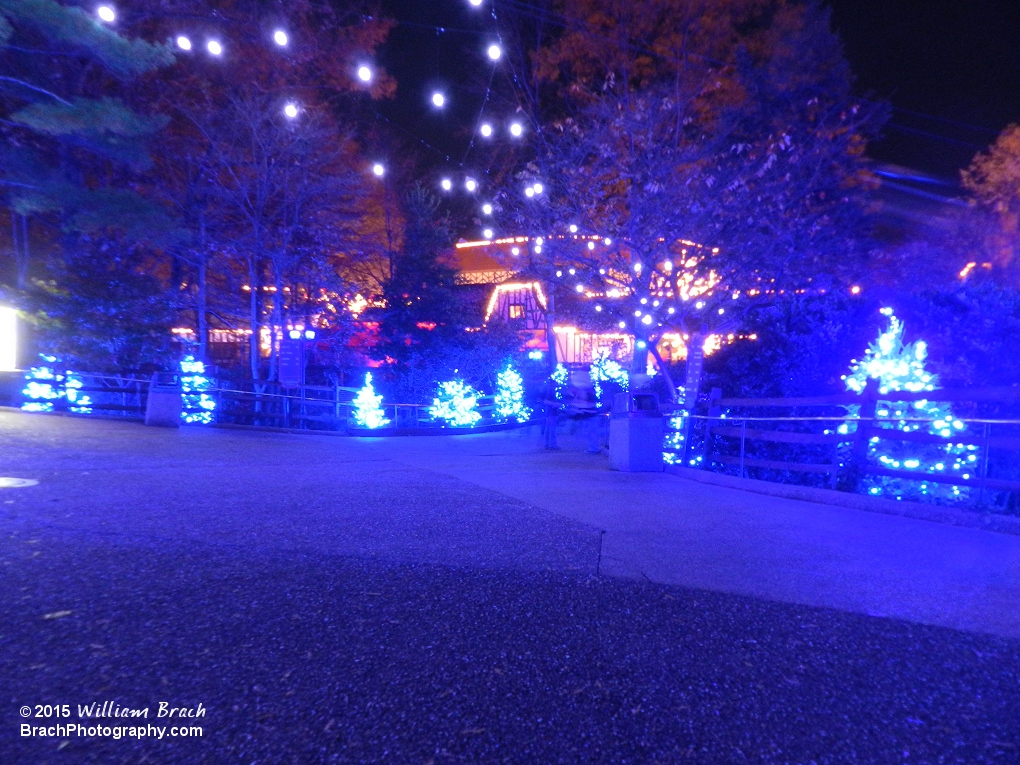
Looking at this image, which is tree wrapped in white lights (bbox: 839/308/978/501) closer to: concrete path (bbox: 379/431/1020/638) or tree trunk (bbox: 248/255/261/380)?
concrete path (bbox: 379/431/1020/638)

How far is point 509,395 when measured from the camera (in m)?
23.2

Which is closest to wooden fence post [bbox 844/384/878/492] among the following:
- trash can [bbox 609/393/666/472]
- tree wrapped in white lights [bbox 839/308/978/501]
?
tree wrapped in white lights [bbox 839/308/978/501]

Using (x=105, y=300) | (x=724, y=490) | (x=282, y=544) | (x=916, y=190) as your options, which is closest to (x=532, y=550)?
(x=282, y=544)

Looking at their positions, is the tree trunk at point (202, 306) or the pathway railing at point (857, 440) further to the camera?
the tree trunk at point (202, 306)

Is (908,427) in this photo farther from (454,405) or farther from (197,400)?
(197,400)

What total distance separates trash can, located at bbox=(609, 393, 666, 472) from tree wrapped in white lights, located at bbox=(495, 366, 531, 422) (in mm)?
12910

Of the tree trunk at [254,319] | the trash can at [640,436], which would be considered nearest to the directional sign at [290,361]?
the tree trunk at [254,319]

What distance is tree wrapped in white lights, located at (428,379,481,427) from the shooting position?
21047 millimetres

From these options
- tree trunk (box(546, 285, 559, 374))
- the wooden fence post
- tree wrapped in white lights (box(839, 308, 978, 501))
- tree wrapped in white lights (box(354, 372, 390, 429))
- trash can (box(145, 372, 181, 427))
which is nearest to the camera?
the wooden fence post

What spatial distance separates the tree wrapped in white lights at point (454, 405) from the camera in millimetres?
21047

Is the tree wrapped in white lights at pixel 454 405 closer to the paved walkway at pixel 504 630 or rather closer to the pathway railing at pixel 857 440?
the pathway railing at pixel 857 440

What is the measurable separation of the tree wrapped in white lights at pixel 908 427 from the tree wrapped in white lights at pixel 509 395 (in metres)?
13.7

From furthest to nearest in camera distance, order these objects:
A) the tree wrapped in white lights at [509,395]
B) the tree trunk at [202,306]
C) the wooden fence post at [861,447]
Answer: the tree wrapped in white lights at [509,395]
the tree trunk at [202,306]
the wooden fence post at [861,447]

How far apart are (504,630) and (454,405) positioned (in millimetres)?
17885
